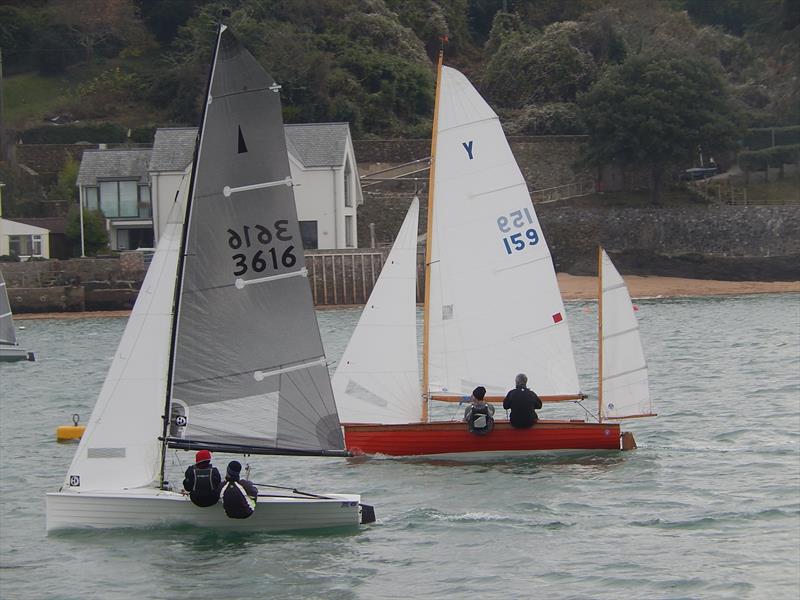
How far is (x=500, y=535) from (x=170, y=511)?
168 inches

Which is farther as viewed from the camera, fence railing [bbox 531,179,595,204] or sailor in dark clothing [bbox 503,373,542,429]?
fence railing [bbox 531,179,595,204]

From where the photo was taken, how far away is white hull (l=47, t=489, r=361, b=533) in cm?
1678

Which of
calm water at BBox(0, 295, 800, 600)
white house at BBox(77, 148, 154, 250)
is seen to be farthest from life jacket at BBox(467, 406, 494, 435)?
white house at BBox(77, 148, 154, 250)

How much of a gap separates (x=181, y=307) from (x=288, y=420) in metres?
1.85

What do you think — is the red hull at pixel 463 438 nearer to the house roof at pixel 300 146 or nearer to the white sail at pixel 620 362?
the white sail at pixel 620 362

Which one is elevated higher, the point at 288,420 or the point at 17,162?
the point at 17,162

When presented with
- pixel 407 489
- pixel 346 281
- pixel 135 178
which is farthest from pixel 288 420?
pixel 135 178

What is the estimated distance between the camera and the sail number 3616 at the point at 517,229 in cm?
2355

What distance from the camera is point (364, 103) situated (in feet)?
259

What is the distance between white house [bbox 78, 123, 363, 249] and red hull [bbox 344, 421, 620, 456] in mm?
39143

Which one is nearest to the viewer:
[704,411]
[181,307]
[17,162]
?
[181,307]

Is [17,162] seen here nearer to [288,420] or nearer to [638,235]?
[638,235]

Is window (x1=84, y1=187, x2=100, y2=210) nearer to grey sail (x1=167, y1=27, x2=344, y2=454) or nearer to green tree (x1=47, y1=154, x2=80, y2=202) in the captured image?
green tree (x1=47, y1=154, x2=80, y2=202)

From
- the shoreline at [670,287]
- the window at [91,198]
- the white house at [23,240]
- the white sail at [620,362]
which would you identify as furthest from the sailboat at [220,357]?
the window at [91,198]
